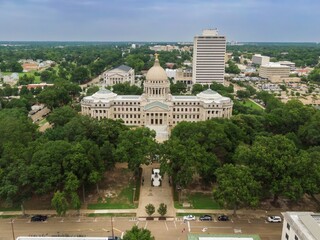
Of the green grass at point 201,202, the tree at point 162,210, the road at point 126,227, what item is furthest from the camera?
the green grass at point 201,202

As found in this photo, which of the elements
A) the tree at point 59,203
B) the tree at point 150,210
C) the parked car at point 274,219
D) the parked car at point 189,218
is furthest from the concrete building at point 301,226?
the tree at point 59,203

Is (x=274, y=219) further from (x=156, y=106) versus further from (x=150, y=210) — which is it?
(x=156, y=106)

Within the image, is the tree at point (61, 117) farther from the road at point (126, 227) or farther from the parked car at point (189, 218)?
the parked car at point (189, 218)

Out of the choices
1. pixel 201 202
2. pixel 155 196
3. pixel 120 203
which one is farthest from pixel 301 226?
pixel 120 203

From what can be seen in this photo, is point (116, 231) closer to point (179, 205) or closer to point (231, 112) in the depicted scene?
point (179, 205)

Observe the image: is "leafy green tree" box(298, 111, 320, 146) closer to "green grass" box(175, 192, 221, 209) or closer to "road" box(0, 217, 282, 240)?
"green grass" box(175, 192, 221, 209)

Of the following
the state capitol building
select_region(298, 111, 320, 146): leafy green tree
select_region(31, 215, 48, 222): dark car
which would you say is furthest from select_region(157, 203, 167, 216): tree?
the state capitol building
